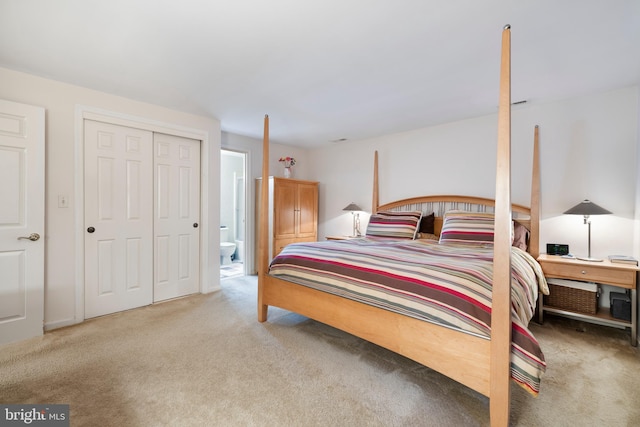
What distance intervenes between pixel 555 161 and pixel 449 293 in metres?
2.49

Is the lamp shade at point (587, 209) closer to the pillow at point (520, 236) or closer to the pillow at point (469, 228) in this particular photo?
the pillow at point (520, 236)

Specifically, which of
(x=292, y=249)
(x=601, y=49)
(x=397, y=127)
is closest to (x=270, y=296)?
(x=292, y=249)

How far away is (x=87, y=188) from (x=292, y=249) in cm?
212

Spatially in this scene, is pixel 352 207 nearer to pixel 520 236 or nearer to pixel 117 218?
pixel 520 236

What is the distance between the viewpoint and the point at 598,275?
2.53 metres

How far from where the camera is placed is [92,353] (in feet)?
7.50

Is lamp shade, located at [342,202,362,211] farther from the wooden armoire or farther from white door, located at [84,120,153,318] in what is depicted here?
white door, located at [84,120,153,318]

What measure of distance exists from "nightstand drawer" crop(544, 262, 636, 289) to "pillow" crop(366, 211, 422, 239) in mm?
1356

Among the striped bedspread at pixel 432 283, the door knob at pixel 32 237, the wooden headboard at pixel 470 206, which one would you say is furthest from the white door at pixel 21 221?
the wooden headboard at pixel 470 206

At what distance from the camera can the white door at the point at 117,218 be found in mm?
2967

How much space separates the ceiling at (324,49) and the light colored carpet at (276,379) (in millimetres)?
2268

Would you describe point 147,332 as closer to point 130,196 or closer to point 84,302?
point 84,302

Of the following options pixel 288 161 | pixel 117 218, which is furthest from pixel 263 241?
pixel 288 161

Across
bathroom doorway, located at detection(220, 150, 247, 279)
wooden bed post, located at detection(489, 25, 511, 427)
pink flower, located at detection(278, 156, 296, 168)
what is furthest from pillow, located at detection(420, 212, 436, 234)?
bathroom doorway, located at detection(220, 150, 247, 279)
